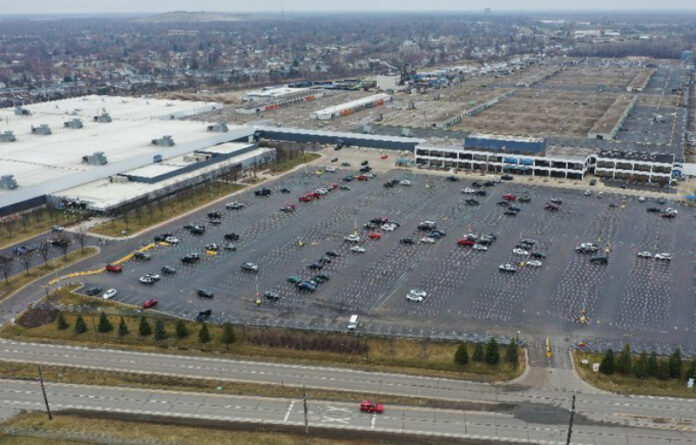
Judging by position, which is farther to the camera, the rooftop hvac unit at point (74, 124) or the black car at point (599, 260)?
the rooftop hvac unit at point (74, 124)

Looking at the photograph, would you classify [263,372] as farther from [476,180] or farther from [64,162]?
[64,162]

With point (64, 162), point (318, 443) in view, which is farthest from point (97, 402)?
point (64, 162)

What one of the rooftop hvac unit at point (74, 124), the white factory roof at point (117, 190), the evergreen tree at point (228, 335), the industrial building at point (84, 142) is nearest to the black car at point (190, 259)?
the evergreen tree at point (228, 335)

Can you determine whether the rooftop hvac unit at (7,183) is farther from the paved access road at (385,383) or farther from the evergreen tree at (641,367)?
the evergreen tree at (641,367)

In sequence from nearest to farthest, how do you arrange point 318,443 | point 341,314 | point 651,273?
point 318,443
point 341,314
point 651,273

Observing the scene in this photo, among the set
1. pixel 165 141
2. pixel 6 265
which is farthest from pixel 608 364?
pixel 165 141

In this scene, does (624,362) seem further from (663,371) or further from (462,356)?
(462,356)

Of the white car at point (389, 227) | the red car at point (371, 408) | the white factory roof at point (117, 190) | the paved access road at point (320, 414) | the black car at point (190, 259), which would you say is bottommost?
the paved access road at point (320, 414)
